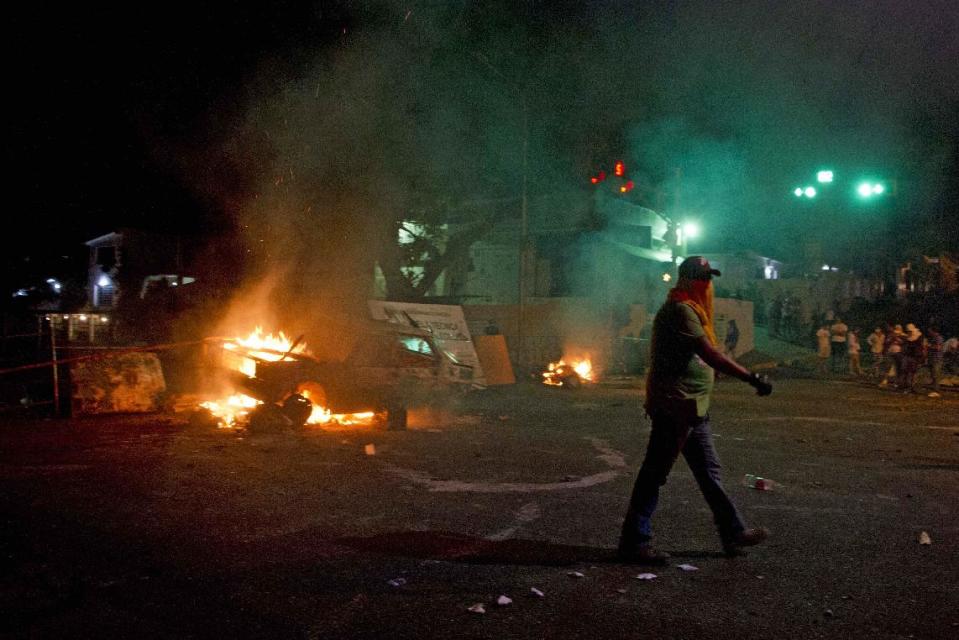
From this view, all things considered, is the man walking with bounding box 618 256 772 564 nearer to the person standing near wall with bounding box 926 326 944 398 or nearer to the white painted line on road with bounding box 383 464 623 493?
the white painted line on road with bounding box 383 464 623 493

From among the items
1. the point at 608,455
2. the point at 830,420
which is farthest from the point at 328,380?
the point at 830,420

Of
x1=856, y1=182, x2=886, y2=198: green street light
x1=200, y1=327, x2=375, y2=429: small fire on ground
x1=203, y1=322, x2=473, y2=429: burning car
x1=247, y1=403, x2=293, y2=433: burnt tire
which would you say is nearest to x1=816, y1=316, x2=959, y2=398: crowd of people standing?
x1=856, y1=182, x2=886, y2=198: green street light

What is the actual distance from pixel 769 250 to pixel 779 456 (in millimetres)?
49360

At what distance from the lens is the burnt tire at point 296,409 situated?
363 inches

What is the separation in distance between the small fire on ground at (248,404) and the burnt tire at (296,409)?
26 cm

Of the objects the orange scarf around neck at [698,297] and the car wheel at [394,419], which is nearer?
the orange scarf around neck at [698,297]

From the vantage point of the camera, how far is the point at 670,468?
4434 millimetres

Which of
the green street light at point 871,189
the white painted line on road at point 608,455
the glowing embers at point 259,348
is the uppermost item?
the green street light at point 871,189

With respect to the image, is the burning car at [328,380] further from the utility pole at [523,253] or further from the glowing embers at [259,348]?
the utility pole at [523,253]

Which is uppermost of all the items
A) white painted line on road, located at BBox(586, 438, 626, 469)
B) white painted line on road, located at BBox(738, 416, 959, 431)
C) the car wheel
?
the car wheel

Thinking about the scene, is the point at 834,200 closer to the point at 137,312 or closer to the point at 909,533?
the point at 137,312

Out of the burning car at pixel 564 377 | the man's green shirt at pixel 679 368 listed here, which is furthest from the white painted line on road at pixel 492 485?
the burning car at pixel 564 377

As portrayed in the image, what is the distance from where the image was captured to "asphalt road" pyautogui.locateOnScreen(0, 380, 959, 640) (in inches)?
142

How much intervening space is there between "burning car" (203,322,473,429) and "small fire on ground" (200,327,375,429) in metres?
0.01
